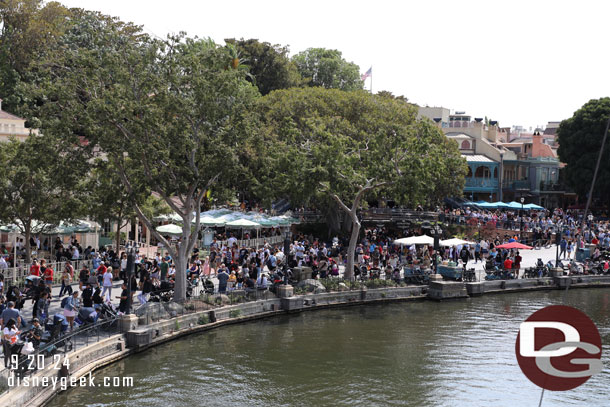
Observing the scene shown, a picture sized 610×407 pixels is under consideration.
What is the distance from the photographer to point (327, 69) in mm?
83125

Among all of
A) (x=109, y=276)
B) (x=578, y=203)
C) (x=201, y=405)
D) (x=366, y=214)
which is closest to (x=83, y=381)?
(x=201, y=405)

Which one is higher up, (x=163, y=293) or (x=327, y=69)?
(x=327, y=69)

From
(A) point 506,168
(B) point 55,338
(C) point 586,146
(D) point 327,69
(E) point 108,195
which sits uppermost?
(D) point 327,69

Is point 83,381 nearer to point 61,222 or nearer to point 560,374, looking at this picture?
point 560,374

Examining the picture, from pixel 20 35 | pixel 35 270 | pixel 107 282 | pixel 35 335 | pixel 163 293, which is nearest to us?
pixel 35 335

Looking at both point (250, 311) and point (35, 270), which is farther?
point (250, 311)

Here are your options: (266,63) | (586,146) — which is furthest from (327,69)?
(586,146)

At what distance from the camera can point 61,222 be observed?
3278 cm

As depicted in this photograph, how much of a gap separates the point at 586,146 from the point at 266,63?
32.5m

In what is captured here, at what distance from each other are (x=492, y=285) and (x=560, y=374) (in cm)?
2980

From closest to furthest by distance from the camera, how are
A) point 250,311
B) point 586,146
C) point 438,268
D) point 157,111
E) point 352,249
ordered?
point 157,111 → point 250,311 → point 352,249 → point 438,268 → point 586,146

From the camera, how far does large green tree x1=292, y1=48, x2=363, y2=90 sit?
82812 millimetres

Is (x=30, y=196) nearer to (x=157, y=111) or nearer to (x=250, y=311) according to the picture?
(x=157, y=111)

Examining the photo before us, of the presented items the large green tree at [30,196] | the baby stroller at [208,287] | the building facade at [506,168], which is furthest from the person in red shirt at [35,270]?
the building facade at [506,168]
